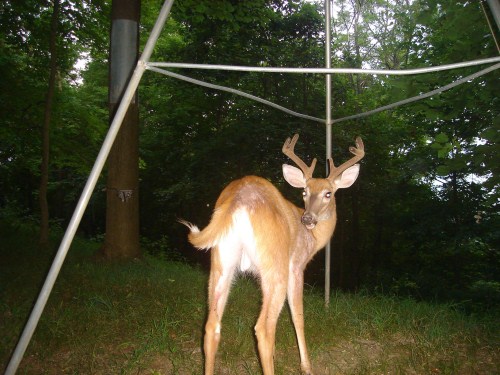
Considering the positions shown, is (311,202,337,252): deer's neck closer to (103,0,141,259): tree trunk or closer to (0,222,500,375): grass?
(0,222,500,375): grass

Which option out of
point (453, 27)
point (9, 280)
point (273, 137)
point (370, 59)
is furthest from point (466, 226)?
point (370, 59)

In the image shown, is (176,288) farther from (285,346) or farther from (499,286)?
(499,286)

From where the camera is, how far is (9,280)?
5.77 meters

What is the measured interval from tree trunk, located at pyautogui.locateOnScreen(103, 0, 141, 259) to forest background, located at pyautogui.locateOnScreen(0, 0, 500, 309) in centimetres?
191

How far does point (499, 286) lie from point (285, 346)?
7.07 meters

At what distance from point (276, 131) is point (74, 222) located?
8743 mm

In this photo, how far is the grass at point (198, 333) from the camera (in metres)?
3.54

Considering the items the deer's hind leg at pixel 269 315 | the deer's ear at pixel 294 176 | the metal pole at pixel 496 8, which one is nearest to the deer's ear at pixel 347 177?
the deer's ear at pixel 294 176

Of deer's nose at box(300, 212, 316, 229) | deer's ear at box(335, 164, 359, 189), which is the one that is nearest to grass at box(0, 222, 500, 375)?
deer's nose at box(300, 212, 316, 229)

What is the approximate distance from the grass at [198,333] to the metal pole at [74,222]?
4.10 ft

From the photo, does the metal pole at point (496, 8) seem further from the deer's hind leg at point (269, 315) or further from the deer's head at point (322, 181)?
the deer's hind leg at point (269, 315)

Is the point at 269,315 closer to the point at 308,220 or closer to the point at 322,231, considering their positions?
the point at 308,220

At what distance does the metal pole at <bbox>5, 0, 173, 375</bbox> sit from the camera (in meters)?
2.25

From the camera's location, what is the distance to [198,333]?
4141 mm
